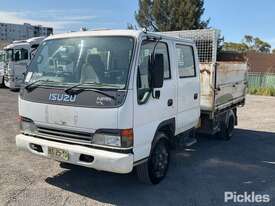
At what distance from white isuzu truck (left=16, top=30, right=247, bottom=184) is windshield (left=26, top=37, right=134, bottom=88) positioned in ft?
0.04

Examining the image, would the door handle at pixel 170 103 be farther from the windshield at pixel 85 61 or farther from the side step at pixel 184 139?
the windshield at pixel 85 61

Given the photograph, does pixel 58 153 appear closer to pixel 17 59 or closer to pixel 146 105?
pixel 146 105

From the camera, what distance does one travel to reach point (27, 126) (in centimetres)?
515

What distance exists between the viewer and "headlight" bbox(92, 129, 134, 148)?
14.5 ft

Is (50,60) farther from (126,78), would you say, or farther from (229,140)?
(229,140)

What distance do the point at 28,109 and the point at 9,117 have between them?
650 centimetres

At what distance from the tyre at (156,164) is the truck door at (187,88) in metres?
0.52

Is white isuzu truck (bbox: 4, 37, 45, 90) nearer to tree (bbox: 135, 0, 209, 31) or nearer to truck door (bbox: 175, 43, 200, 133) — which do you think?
truck door (bbox: 175, 43, 200, 133)

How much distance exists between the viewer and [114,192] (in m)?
5.11

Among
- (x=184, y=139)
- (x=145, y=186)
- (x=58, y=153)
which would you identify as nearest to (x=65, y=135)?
(x=58, y=153)

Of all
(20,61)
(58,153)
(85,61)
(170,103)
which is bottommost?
(58,153)

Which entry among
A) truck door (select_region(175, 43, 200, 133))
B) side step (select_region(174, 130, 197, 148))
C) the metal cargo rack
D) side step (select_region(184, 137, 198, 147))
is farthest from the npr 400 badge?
the metal cargo rack

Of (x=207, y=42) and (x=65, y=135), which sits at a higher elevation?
(x=207, y=42)

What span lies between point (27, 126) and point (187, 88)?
270cm
